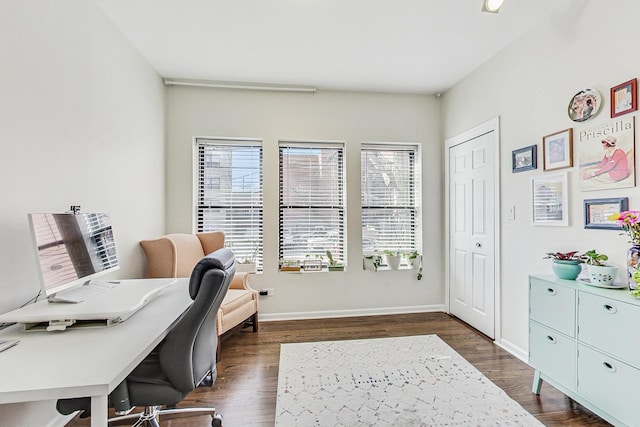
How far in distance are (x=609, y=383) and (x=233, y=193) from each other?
338cm

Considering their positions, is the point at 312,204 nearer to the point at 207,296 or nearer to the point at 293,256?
the point at 293,256

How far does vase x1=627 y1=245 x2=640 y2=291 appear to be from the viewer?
1560 mm

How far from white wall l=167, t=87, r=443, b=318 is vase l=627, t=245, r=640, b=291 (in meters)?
2.12

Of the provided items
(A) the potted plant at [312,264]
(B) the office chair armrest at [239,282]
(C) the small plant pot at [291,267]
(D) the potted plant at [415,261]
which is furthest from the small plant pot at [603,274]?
(B) the office chair armrest at [239,282]

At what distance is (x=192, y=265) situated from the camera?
2.94 m

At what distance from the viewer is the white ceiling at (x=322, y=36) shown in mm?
2164

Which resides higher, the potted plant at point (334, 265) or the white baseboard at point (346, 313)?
the potted plant at point (334, 265)

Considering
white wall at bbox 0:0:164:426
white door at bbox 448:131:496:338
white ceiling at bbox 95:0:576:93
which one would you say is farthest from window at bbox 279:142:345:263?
white wall at bbox 0:0:164:426

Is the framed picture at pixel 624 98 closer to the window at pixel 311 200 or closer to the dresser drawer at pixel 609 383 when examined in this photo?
the dresser drawer at pixel 609 383

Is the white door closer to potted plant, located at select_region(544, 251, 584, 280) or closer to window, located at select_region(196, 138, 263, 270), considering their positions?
potted plant, located at select_region(544, 251, 584, 280)

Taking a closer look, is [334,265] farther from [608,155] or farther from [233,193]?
→ [608,155]

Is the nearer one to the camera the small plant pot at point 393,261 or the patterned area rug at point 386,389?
the patterned area rug at point 386,389

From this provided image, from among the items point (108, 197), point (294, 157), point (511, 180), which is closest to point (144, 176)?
point (108, 197)

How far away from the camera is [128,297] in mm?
1531
